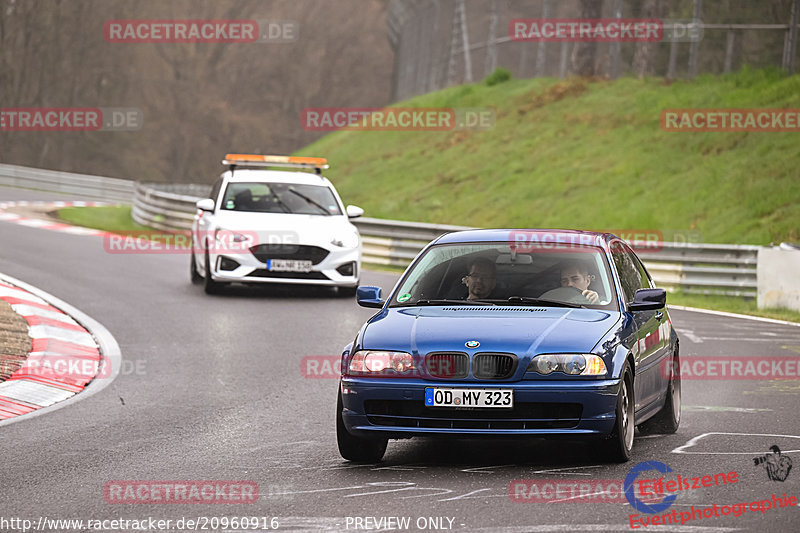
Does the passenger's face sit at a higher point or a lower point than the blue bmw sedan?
higher

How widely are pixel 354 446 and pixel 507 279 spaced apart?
1.82m

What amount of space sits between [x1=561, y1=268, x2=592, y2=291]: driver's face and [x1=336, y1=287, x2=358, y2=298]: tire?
9.77 m

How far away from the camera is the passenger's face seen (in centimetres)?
859

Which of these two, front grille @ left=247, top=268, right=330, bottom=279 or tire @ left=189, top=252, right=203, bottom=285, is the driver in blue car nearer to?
front grille @ left=247, top=268, right=330, bottom=279

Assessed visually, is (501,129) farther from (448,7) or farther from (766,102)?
(766,102)

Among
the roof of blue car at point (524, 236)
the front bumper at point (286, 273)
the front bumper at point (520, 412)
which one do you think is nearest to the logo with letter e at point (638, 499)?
the front bumper at point (520, 412)

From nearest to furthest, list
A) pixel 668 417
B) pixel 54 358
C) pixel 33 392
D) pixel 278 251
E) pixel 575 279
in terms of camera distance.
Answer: pixel 575 279
pixel 668 417
pixel 33 392
pixel 54 358
pixel 278 251

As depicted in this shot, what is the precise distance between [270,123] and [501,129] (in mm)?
55568

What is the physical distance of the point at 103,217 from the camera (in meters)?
34.8

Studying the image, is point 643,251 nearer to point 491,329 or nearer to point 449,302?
point 449,302

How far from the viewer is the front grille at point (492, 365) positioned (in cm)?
735

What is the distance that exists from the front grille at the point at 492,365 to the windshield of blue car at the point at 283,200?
11.1 metres

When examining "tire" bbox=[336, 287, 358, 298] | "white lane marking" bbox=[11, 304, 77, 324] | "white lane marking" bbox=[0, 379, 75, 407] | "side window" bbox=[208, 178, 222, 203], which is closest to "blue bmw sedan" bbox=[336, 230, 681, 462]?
"white lane marking" bbox=[0, 379, 75, 407]

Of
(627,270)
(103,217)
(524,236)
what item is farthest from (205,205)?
(103,217)
